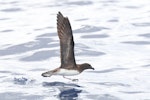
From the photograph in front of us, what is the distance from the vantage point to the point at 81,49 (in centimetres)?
1866

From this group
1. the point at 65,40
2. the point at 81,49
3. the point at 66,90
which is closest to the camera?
the point at 65,40

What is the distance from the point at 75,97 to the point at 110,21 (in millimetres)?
9243

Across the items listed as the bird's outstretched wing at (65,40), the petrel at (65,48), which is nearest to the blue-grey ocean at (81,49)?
the petrel at (65,48)

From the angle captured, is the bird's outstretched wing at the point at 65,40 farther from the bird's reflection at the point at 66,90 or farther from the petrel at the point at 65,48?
the bird's reflection at the point at 66,90

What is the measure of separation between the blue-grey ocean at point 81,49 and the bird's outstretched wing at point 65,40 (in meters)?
0.73

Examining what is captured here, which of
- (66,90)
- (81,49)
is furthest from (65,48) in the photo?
(81,49)

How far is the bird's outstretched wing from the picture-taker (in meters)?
13.7

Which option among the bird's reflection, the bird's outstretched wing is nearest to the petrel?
the bird's outstretched wing

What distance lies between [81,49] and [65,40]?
475 centimetres

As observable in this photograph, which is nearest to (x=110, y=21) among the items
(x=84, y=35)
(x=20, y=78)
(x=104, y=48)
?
(x=84, y=35)

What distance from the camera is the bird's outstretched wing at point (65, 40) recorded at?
13695 millimetres

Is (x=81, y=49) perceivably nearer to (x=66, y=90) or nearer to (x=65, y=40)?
(x=66, y=90)

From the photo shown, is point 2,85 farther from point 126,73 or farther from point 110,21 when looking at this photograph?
point 110,21

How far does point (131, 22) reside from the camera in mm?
22266
